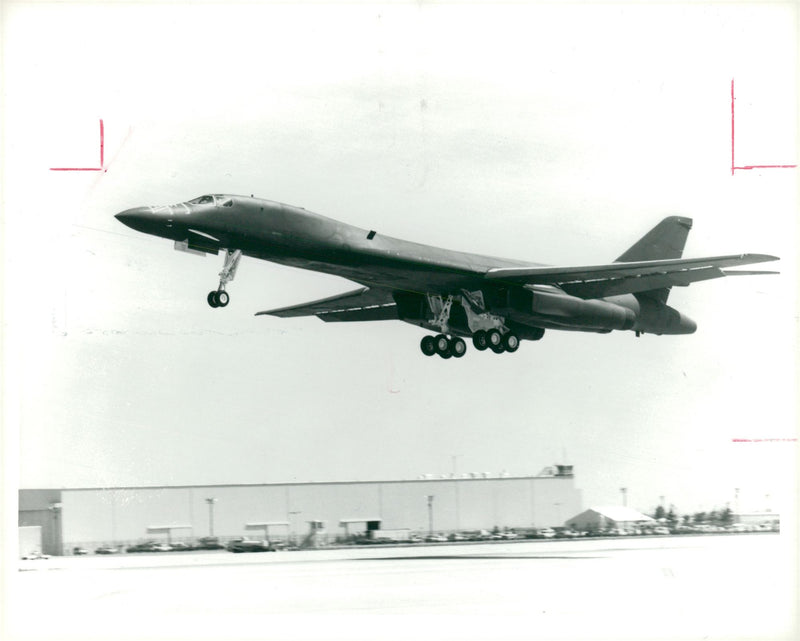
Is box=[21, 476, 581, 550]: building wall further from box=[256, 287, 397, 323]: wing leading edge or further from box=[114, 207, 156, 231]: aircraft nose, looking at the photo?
box=[114, 207, 156, 231]: aircraft nose

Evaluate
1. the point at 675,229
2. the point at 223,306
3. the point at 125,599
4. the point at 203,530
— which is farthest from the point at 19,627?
the point at 203,530

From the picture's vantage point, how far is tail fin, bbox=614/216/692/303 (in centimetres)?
4100

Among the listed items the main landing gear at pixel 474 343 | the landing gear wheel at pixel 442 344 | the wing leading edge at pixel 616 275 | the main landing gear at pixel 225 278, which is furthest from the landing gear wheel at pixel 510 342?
the main landing gear at pixel 225 278

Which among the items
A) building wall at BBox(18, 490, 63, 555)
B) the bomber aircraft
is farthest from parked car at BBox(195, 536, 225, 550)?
the bomber aircraft

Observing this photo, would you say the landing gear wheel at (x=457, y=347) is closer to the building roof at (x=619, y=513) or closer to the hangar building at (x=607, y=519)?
the hangar building at (x=607, y=519)


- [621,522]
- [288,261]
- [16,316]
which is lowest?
[621,522]

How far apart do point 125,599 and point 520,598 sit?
26.9 ft

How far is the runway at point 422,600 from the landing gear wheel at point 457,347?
6.82 m

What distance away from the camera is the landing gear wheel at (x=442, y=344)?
124 feet

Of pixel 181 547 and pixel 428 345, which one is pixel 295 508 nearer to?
pixel 181 547

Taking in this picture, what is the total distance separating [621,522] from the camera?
62.5 m

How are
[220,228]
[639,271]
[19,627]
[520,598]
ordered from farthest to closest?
[639,271], [220,228], [520,598], [19,627]

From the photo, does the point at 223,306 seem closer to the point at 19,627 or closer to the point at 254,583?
the point at 254,583

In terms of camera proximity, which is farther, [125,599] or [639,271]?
[639,271]
